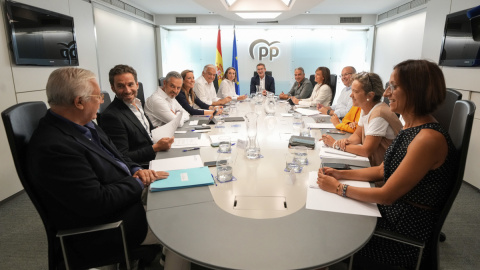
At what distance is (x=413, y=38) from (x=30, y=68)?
644 cm

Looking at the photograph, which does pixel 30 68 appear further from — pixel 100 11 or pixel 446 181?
pixel 446 181

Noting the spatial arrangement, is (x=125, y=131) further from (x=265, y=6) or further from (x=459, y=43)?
(x=459, y=43)

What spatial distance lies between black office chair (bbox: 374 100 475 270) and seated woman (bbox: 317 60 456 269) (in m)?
0.04

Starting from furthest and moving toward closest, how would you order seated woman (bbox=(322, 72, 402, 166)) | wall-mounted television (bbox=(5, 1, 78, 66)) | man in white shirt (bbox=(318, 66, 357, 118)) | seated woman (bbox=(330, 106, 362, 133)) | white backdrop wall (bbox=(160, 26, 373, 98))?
white backdrop wall (bbox=(160, 26, 373, 98)) → man in white shirt (bbox=(318, 66, 357, 118)) → wall-mounted television (bbox=(5, 1, 78, 66)) → seated woman (bbox=(330, 106, 362, 133)) → seated woman (bbox=(322, 72, 402, 166))

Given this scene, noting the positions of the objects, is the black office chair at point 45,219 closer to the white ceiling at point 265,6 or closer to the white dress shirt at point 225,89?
the white ceiling at point 265,6

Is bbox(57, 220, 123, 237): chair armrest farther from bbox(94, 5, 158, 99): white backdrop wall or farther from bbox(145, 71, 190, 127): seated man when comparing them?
bbox(94, 5, 158, 99): white backdrop wall

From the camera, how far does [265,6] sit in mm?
4633

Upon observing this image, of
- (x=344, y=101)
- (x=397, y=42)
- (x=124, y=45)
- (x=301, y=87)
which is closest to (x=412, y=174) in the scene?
(x=344, y=101)

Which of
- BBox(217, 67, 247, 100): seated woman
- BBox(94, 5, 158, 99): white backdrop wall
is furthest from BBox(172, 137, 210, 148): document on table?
BBox(217, 67, 247, 100): seated woman

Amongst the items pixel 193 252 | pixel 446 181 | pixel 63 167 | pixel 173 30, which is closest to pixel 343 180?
pixel 446 181

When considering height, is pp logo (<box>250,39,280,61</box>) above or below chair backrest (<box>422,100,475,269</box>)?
above

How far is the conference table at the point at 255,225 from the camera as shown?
0.91 m

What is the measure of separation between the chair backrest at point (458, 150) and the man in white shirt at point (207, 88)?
150 inches

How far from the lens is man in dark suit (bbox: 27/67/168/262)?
3.89 ft
